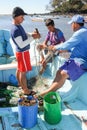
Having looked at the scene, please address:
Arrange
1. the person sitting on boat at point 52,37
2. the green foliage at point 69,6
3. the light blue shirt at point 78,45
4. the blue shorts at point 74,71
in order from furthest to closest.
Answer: the green foliage at point 69,6
the person sitting on boat at point 52,37
the blue shorts at point 74,71
the light blue shirt at point 78,45

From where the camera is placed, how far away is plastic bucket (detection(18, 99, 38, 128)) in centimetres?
375

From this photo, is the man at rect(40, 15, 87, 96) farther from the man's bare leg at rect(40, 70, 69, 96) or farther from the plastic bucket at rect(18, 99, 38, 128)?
the plastic bucket at rect(18, 99, 38, 128)

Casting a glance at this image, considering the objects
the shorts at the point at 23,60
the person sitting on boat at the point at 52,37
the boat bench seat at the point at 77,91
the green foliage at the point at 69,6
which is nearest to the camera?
the boat bench seat at the point at 77,91

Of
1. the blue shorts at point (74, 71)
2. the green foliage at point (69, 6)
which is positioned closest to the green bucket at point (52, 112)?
the blue shorts at point (74, 71)

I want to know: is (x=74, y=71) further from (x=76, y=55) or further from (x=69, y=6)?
(x=69, y=6)

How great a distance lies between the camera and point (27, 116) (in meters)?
3.79

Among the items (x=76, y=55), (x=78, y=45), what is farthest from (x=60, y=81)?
(x=78, y=45)

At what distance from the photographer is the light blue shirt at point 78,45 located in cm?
440

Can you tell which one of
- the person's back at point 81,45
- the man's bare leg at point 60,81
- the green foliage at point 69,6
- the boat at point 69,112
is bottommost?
the green foliage at point 69,6

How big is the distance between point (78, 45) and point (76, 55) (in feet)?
0.64

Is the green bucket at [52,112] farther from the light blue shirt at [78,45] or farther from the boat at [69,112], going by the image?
the light blue shirt at [78,45]

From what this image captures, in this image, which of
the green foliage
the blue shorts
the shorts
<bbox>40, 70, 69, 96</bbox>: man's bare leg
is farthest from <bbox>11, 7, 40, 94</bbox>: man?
the green foliage

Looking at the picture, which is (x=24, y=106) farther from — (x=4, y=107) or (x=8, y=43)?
(x=8, y=43)

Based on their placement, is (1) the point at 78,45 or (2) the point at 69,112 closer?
(2) the point at 69,112
